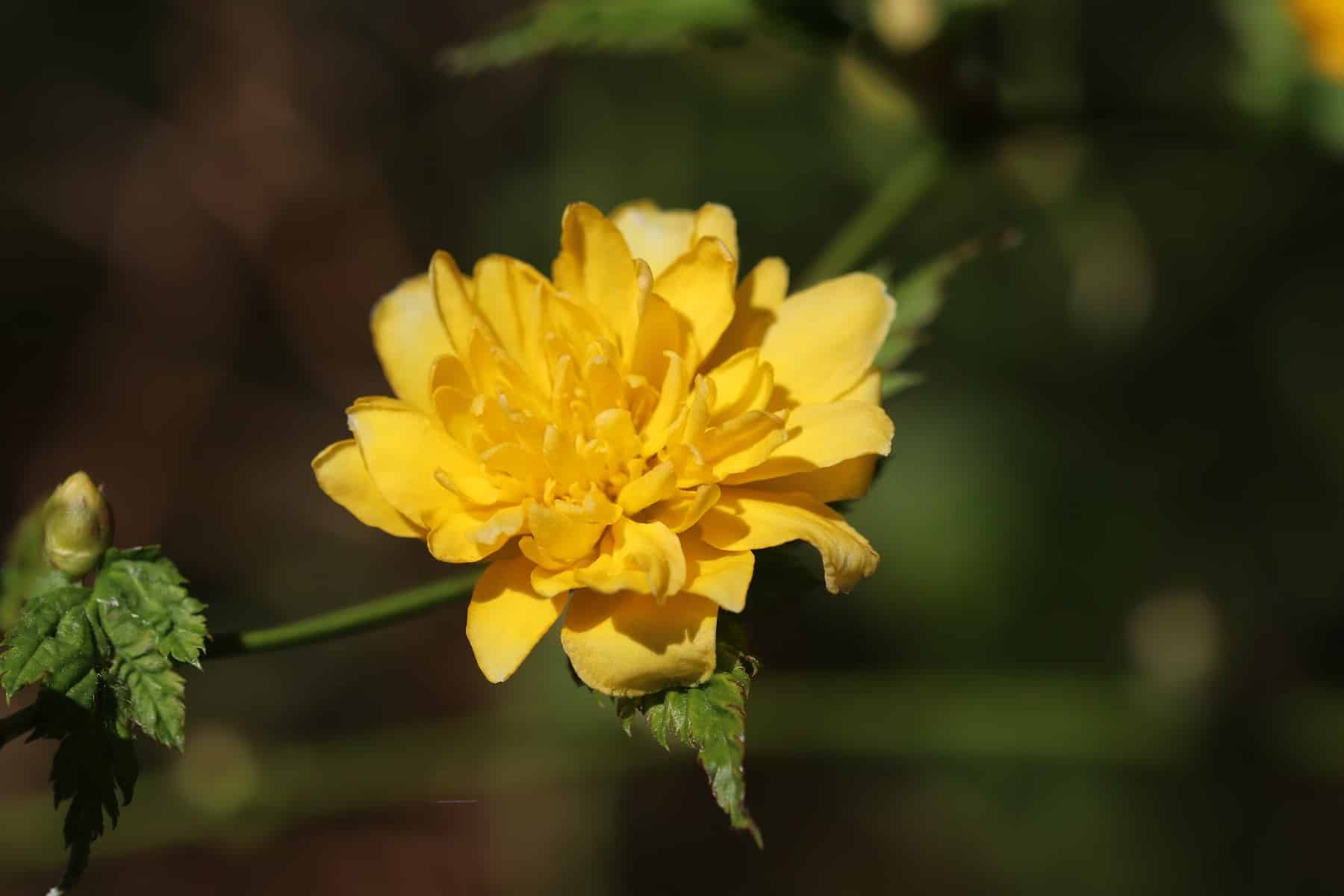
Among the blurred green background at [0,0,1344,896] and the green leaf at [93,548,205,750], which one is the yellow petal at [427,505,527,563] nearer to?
the green leaf at [93,548,205,750]

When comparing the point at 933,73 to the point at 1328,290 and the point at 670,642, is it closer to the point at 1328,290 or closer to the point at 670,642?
the point at 670,642

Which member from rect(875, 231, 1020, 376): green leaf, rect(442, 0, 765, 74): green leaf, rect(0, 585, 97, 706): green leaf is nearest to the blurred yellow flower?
rect(875, 231, 1020, 376): green leaf

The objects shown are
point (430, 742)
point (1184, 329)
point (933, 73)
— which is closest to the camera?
point (933, 73)

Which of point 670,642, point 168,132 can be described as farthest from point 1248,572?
point 168,132

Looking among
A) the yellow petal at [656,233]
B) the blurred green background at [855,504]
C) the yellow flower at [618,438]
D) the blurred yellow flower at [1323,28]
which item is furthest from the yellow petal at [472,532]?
the blurred yellow flower at [1323,28]

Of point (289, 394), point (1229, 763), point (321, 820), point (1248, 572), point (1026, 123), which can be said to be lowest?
point (321, 820)

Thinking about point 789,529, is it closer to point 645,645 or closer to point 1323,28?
point 645,645

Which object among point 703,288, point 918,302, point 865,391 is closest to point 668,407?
point 703,288
